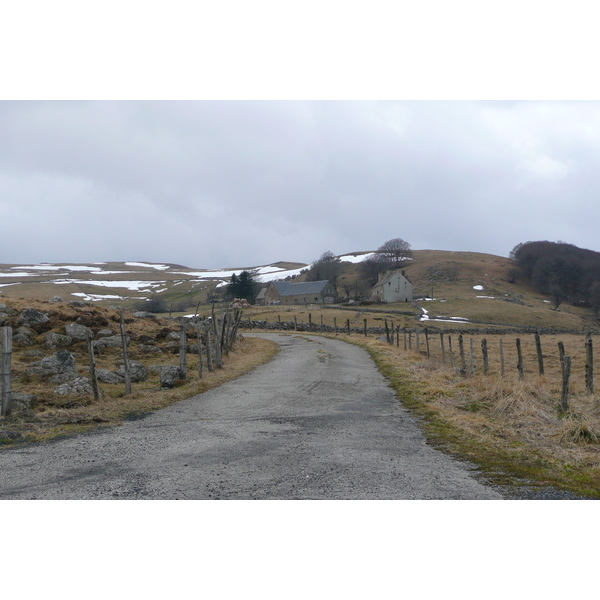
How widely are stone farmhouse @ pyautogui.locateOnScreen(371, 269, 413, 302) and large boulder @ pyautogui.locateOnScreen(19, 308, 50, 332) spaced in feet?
265

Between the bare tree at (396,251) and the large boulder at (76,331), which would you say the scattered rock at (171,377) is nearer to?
the large boulder at (76,331)

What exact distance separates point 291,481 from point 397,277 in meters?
93.3

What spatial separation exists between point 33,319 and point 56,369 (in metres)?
6.76

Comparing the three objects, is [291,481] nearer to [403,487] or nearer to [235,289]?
[403,487]

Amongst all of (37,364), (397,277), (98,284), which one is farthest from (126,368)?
(98,284)

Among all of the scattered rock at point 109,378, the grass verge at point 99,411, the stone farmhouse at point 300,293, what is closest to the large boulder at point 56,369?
the scattered rock at point 109,378

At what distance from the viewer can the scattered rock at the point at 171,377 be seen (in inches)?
→ 555

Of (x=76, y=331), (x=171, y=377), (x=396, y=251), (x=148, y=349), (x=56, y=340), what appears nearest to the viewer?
(x=171, y=377)

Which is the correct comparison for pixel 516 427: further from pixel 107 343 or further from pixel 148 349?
pixel 107 343

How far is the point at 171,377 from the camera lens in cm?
1430

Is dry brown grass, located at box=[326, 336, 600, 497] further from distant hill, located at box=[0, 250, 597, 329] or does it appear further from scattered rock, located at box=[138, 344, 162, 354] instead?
distant hill, located at box=[0, 250, 597, 329]

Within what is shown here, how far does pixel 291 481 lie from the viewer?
612 cm

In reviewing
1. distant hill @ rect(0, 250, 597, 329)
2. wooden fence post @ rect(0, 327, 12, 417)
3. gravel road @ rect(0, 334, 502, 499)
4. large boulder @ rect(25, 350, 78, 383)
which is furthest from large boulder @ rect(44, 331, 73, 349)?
distant hill @ rect(0, 250, 597, 329)

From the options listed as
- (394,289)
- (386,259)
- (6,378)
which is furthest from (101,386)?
(386,259)
